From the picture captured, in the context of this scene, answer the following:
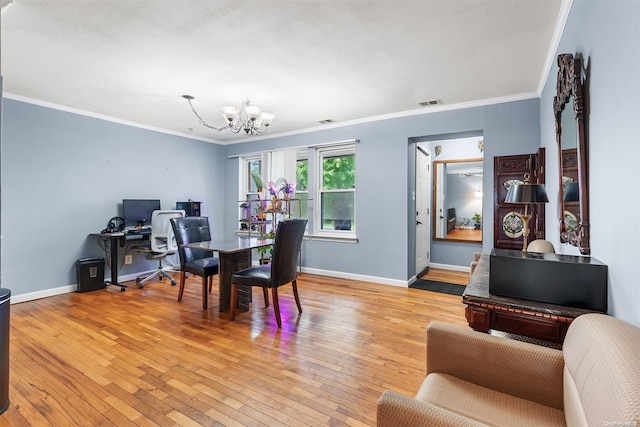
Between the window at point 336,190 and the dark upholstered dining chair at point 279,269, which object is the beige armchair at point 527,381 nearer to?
the dark upholstered dining chair at point 279,269

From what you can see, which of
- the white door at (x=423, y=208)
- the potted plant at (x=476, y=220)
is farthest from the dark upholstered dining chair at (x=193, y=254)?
the potted plant at (x=476, y=220)

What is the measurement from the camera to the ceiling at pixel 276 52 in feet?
6.70

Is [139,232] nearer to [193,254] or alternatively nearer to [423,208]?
[193,254]

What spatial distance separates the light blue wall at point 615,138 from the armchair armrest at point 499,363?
0.33 m

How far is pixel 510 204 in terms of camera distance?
3.40 meters

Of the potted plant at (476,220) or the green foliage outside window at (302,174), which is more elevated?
the green foliage outside window at (302,174)

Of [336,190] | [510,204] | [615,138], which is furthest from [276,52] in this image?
[510,204]

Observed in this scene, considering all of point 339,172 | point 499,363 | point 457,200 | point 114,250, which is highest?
point 339,172

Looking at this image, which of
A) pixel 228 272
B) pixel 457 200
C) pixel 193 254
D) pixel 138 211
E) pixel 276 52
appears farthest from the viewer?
pixel 457 200

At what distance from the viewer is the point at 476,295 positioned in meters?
1.44

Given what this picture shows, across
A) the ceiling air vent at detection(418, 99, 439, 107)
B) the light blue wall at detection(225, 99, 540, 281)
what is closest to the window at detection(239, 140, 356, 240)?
the light blue wall at detection(225, 99, 540, 281)

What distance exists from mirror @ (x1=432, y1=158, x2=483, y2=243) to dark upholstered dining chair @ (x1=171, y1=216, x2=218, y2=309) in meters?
4.07

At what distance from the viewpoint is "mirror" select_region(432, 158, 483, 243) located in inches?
225

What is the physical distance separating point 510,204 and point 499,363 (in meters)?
2.67
